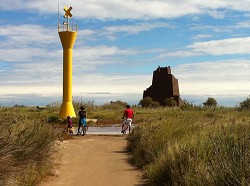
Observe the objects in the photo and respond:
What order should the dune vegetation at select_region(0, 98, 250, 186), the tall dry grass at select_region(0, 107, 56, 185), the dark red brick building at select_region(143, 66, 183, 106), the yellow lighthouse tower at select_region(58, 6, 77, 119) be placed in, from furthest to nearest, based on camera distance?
the dark red brick building at select_region(143, 66, 183, 106)
the yellow lighthouse tower at select_region(58, 6, 77, 119)
the tall dry grass at select_region(0, 107, 56, 185)
the dune vegetation at select_region(0, 98, 250, 186)

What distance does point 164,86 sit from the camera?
214ft

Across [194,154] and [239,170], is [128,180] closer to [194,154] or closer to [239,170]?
[194,154]

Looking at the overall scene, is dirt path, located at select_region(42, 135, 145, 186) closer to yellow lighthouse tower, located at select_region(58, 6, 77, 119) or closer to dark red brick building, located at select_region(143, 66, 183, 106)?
yellow lighthouse tower, located at select_region(58, 6, 77, 119)

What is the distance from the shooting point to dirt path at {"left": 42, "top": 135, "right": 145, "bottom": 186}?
11133 mm

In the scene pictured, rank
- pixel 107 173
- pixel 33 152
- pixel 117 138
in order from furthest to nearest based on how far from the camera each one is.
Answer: pixel 117 138 → pixel 107 173 → pixel 33 152

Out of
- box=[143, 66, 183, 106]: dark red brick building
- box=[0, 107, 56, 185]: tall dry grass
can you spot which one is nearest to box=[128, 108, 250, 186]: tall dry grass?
box=[0, 107, 56, 185]: tall dry grass

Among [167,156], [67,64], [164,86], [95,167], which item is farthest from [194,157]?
[164,86]

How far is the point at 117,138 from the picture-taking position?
2230 cm

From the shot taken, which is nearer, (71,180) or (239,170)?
(239,170)

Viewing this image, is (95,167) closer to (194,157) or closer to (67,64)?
(194,157)

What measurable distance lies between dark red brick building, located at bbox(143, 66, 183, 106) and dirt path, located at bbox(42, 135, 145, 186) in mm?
45133

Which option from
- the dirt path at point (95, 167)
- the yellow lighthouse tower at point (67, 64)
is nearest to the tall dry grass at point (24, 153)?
the dirt path at point (95, 167)

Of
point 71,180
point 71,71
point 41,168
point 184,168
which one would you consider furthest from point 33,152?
point 71,71

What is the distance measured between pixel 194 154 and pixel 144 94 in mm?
58530
